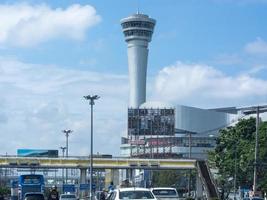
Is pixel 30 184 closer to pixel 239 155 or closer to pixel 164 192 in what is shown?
pixel 164 192

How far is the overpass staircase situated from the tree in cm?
180

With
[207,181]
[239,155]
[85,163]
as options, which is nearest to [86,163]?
[85,163]

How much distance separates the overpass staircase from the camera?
76938 mm

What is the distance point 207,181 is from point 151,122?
303 feet

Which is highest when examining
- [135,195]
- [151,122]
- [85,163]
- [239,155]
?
[151,122]

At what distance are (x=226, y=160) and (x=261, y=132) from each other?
6.90 m

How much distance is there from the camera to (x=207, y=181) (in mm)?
82812

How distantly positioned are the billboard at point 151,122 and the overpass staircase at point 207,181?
268ft

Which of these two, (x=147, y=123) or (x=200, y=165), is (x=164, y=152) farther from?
(x=200, y=165)

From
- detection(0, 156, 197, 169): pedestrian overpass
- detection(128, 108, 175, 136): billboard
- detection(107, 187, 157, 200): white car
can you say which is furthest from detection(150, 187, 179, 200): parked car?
detection(128, 108, 175, 136): billboard

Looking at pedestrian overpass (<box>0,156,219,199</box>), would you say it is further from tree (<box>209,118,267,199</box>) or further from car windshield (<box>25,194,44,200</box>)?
car windshield (<box>25,194,44,200</box>)

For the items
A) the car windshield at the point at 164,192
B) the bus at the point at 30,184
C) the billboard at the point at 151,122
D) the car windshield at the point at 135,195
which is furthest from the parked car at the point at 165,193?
the billboard at the point at 151,122

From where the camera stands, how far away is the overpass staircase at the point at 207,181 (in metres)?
76.9

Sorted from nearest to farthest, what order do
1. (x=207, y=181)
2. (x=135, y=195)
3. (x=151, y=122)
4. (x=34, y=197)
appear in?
(x=135, y=195)
(x=34, y=197)
(x=207, y=181)
(x=151, y=122)
